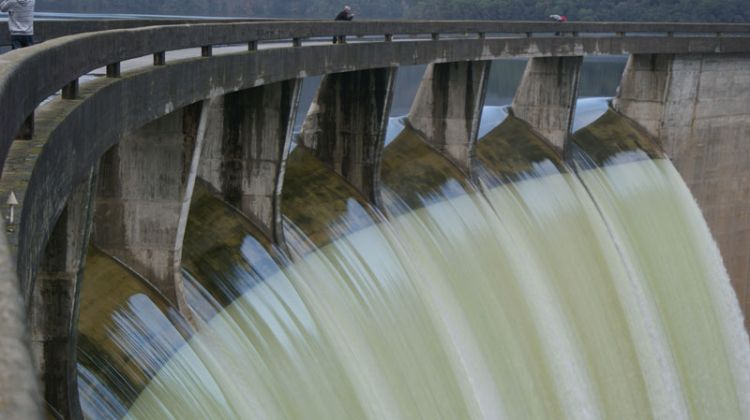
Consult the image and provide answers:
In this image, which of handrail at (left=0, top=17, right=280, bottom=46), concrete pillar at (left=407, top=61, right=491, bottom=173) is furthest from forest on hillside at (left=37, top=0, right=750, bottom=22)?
handrail at (left=0, top=17, right=280, bottom=46)

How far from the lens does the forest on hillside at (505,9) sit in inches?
2817

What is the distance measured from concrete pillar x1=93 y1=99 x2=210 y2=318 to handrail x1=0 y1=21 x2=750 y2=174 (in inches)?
39.9

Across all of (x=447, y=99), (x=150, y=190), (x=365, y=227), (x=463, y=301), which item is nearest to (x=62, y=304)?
(x=150, y=190)

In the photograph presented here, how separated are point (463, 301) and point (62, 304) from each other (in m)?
10.5

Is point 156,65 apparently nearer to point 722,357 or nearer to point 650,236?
point 650,236

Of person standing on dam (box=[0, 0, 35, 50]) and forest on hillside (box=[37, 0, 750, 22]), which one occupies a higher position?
forest on hillside (box=[37, 0, 750, 22])

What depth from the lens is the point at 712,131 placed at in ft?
106

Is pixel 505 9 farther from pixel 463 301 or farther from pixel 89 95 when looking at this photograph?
pixel 89 95

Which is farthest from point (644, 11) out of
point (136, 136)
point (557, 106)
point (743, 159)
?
point (136, 136)

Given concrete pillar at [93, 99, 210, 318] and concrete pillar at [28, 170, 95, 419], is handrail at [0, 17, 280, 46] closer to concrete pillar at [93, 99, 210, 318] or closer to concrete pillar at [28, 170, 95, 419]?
concrete pillar at [93, 99, 210, 318]

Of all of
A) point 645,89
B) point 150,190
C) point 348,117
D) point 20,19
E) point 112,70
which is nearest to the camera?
point 112,70

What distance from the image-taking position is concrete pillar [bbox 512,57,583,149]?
92.4 feet

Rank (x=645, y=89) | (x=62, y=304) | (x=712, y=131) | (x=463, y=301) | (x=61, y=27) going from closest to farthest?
(x=62, y=304) < (x=61, y=27) < (x=463, y=301) < (x=645, y=89) < (x=712, y=131)

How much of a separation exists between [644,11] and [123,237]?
63.6 meters
